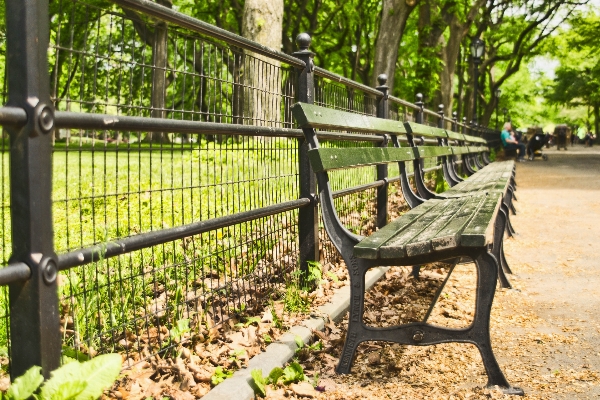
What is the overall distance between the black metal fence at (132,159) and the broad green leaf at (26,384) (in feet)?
0.22

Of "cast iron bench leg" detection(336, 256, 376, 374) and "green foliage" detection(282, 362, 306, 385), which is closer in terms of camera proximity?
"green foliage" detection(282, 362, 306, 385)

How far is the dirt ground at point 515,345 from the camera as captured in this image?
118 inches

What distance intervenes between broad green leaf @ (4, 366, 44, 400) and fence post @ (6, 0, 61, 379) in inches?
2.5

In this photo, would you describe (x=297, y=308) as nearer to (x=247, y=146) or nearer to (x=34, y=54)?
(x=247, y=146)

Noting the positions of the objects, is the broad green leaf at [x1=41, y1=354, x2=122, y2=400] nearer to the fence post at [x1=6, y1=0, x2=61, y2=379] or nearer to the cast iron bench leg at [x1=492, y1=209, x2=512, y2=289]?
the fence post at [x1=6, y1=0, x2=61, y2=379]

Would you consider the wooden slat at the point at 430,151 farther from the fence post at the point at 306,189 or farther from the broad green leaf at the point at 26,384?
the broad green leaf at the point at 26,384

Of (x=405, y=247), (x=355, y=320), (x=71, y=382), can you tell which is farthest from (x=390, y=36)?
(x=71, y=382)

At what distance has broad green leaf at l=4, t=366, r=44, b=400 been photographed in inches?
75.6

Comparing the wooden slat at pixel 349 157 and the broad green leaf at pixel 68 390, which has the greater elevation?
the wooden slat at pixel 349 157

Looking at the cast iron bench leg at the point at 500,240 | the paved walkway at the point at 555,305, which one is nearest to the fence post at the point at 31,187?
the paved walkway at the point at 555,305

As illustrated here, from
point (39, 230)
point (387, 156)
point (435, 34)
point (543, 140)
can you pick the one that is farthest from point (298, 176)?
point (543, 140)

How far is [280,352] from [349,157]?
111 centimetres

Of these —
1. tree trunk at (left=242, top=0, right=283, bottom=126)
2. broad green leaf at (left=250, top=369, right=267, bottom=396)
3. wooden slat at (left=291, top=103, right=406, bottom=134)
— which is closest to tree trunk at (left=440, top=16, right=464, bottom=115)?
wooden slat at (left=291, top=103, right=406, bottom=134)

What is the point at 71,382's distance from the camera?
195 centimetres
